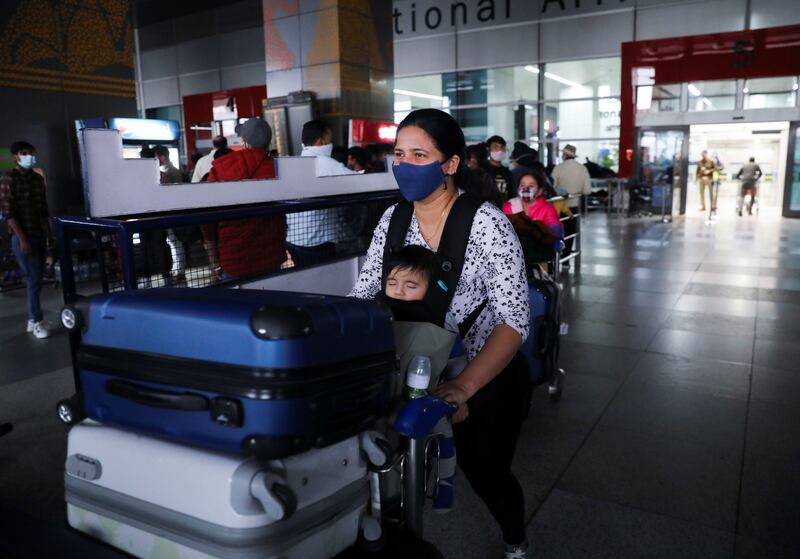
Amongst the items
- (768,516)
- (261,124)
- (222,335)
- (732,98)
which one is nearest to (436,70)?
(732,98)

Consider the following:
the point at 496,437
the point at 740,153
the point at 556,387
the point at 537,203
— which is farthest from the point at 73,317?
the point at 740,153

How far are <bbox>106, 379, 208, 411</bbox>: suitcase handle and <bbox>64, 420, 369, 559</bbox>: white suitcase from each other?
0.09 metres

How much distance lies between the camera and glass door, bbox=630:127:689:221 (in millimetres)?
18812

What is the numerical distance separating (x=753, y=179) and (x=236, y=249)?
61.0 ft

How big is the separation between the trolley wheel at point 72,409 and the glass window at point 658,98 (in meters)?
19.6

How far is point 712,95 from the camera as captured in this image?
18391 millimetres

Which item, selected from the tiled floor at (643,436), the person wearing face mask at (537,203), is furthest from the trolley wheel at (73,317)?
the person wearing face mask at (537,203)

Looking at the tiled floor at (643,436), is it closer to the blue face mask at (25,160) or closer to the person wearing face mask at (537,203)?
the person wearing face mask at (537,203)

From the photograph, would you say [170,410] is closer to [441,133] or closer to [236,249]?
[441,133]

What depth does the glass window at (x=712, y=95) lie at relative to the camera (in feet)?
59.0

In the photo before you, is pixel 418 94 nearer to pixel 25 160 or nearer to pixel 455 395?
pixel 25 160

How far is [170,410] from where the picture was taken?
125cm

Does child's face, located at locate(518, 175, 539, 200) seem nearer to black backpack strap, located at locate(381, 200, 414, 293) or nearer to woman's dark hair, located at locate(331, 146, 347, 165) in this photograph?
woman's dark hair, located at locate(331, 146, 347, 165)

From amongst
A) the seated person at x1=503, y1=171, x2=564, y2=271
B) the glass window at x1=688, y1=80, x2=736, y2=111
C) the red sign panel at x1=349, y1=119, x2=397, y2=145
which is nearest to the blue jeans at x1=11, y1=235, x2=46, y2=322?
the seated person at x1=503, y1=171, x2=564, y2=271
